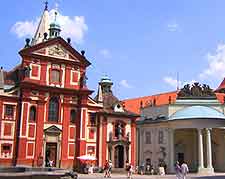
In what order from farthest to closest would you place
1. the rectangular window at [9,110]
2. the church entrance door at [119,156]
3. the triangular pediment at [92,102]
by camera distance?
the church entrance door at [119,156] → the triangular pediment at [92,102] → the rectangular window at [9,110]

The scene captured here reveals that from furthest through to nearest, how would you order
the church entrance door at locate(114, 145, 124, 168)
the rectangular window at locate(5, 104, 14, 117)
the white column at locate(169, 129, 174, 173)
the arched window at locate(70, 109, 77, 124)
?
the white column at locate(169, 129, 174, 173)
the church entrance door at locate(114, 145, 124, 168)
the arched window at locate(70, 109, 77, 124)
the rectangular window at locate(5, 104, 14, 117)

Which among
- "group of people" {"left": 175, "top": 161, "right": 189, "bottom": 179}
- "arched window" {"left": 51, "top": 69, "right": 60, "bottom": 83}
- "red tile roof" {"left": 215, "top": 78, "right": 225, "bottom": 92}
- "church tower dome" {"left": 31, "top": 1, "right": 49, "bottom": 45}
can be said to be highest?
"church tower dome" {"left": 31, "top": 1, "right": 49, "bottom": 45}

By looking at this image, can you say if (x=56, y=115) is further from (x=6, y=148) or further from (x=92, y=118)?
(x=6, y=148)

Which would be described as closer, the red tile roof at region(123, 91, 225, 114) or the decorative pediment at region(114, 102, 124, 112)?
the decorative pediment at region(114, 102, 124, 112)

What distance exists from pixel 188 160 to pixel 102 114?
721 inches

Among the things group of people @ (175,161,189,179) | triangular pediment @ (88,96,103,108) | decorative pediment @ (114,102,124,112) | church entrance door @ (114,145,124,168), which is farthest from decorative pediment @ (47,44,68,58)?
group of people @ (175,161,189,179)

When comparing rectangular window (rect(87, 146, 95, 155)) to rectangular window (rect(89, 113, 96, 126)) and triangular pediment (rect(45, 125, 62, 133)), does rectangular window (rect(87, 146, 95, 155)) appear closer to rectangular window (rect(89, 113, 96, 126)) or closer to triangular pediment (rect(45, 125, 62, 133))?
rectangular window (rect(89, 113, 96, 126))

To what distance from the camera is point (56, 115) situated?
46.2 metres

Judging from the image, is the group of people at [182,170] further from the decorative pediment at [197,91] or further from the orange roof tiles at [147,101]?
the orange roof tiles at [147,101]

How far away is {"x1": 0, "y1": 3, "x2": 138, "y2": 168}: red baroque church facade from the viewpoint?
4338 centimetres

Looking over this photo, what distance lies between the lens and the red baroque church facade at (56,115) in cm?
4338

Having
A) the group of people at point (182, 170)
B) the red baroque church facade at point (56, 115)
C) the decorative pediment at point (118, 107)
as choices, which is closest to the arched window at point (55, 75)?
the red baroque church facade at point (56, 115)

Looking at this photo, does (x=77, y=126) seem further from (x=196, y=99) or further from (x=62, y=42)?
(x=196, y=99)

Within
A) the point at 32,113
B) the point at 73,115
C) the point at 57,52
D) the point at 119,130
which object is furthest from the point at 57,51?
the point at 119,130
